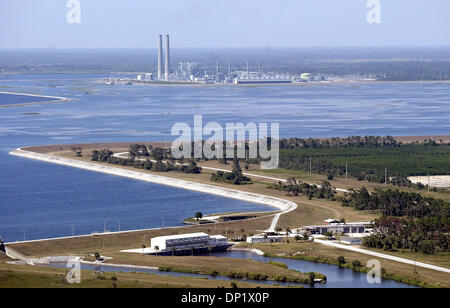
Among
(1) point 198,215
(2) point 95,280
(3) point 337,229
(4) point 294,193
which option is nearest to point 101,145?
(4) point 294,193

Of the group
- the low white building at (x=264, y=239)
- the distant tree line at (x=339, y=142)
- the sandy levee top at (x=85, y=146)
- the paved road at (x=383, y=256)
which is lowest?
the low white building at (x=264, y=239)

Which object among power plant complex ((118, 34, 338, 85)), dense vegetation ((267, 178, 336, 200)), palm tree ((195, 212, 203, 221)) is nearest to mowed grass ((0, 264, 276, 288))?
palm tree ((195, 212, 203, 221))

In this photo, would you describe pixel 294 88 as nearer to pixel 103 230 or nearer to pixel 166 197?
pixel 166 197

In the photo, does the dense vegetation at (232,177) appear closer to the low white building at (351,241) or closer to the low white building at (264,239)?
the low white building at (264,239)

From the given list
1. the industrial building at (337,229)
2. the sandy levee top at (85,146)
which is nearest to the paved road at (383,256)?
the industrial building at (337,229)

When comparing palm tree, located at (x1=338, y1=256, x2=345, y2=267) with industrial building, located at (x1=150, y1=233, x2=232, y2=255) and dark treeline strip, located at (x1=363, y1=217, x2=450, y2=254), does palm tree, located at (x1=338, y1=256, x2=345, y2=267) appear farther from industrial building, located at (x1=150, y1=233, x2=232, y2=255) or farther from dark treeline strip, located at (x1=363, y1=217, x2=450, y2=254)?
industrial building, located at (x1=150, y1=233, x2=232, y2=255)
